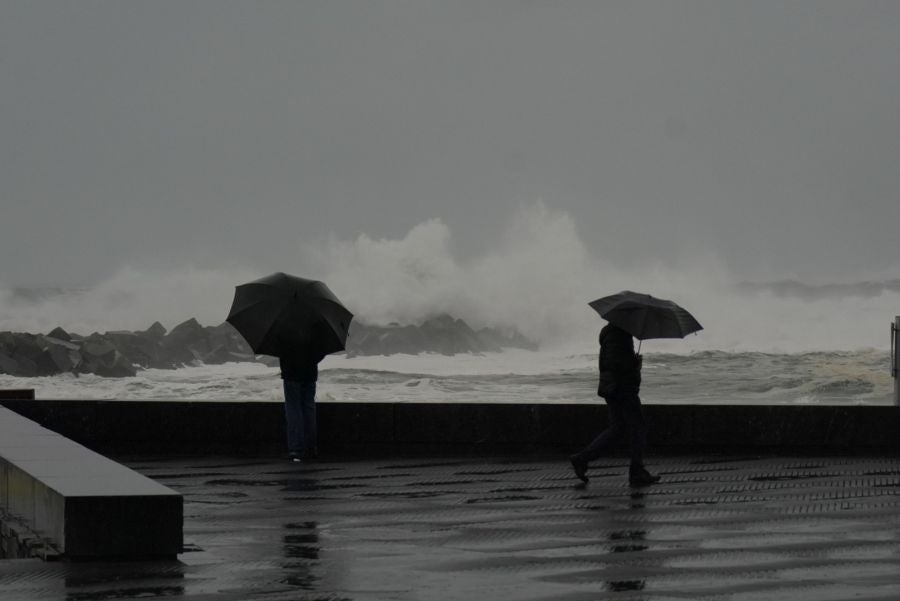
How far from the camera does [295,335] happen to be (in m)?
13.7

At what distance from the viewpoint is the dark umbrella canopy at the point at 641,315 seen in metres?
11.9

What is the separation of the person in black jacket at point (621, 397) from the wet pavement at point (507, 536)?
267 mm

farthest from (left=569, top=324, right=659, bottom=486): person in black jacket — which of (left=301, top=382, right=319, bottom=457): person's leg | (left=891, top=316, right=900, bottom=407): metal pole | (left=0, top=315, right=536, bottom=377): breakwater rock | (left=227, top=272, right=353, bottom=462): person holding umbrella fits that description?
(left=0, top=315, right=536, bottom=377): breakwater rock

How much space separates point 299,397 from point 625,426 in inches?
124

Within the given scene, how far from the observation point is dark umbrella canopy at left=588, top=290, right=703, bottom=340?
1194cm

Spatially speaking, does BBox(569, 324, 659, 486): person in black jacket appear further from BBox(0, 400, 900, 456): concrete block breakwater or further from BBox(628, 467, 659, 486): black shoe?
BBox(0, 400, 900, 456): concrete block breakwater

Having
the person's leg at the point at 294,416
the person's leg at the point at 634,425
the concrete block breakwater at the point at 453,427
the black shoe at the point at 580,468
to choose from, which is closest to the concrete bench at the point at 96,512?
the black shoe at the point at 580,468

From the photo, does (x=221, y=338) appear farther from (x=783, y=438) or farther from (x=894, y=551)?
(x=894, y=551)

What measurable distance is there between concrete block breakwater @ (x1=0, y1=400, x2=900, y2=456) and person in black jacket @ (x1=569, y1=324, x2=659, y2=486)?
9.30ft

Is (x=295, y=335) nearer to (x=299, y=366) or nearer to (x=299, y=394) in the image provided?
(x=299, y=366)

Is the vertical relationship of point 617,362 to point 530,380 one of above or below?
below

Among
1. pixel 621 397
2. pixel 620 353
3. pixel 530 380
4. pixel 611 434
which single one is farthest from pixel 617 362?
pixel 530 380

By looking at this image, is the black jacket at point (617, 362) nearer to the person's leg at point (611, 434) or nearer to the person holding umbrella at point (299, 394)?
the person's leg at point (611, 434)

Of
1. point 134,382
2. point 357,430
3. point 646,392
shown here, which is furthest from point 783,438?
point 134,382
